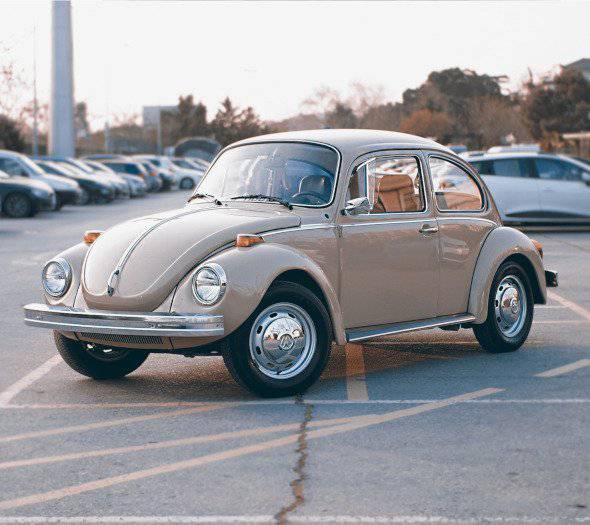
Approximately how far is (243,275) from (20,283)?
8.05m

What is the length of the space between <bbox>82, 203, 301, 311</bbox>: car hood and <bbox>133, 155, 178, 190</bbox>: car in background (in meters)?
46.8

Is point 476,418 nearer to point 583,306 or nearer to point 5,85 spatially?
point 583,306

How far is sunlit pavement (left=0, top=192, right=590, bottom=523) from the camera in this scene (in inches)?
205

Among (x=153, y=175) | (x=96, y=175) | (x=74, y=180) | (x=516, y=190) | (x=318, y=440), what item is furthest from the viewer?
(x=153, y=175)

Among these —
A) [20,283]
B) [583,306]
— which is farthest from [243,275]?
[20,283]

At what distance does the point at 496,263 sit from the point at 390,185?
1.09 m

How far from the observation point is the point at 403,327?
8.48 meters

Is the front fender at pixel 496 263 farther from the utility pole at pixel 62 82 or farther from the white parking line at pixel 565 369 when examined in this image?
the utility pole at pixel 62 82

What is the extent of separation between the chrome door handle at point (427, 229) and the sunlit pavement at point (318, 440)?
97cm

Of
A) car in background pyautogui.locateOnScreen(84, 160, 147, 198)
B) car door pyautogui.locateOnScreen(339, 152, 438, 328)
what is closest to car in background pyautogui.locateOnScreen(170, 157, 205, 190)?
car in background pyautogui.locateOnScreen(84, 160, 147, 198)

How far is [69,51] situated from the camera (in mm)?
53625

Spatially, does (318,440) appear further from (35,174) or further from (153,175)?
(153,175)

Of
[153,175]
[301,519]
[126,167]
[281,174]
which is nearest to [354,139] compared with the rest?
[281,174]

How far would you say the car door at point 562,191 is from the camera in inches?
926
